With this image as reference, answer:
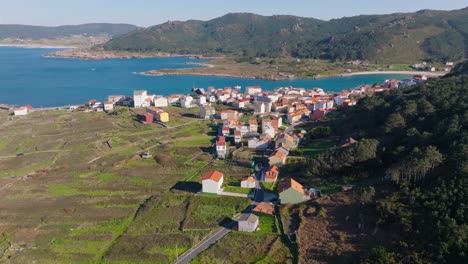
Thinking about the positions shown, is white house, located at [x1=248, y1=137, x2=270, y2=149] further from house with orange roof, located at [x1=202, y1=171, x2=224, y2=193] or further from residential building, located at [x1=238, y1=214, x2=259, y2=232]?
residential building, located at [x1=238, y1=214, x2=259, y2=232]

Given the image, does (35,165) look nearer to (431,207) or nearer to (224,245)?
(224,245)

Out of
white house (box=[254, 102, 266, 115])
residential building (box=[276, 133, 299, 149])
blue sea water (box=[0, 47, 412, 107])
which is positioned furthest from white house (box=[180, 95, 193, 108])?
residential building (box=[276, 133, 299, 149])

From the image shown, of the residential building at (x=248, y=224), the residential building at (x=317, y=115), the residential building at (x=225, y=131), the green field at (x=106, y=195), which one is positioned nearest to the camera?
the green field at (x=106, y=195)

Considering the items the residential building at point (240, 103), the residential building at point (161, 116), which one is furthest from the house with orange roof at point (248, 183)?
the residential building at point (240, 103)

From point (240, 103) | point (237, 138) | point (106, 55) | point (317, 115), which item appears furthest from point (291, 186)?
point (106, 55)

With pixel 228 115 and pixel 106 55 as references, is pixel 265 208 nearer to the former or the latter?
pixel 228 115

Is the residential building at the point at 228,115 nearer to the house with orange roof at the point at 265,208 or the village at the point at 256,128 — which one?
the village at the point at 256,128

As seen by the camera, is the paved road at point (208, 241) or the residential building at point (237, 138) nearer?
the paved road at point (208, 241)
